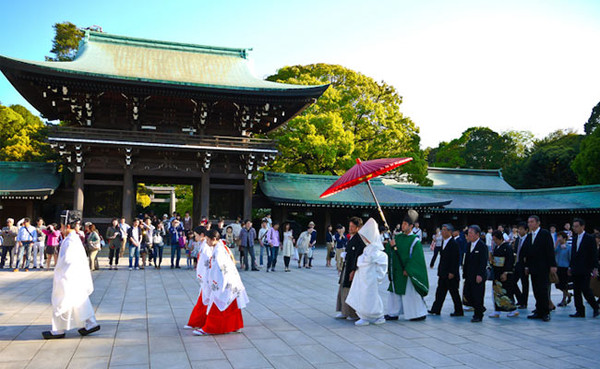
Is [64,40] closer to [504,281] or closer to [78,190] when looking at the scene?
[78,190]

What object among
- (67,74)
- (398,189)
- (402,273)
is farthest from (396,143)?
(402,273)

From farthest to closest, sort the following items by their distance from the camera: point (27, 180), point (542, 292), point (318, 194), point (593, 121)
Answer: point (593, 121)
point (318, 194)
point (27, 180)
point (542, 292)

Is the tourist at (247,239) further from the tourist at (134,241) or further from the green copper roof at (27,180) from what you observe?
the green copper roof at (27,180)

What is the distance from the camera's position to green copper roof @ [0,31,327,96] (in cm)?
2048

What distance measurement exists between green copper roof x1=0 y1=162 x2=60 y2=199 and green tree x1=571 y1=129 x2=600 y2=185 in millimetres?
37750

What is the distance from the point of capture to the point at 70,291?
592cm

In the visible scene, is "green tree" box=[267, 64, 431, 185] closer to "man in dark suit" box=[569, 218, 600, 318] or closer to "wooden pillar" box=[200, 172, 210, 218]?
"wooden pillar" box=[200, 172, 210, 218]

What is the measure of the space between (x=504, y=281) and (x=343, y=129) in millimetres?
21396

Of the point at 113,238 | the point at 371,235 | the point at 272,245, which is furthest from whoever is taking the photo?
the point at 272,245

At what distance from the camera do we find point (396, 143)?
31.4 m

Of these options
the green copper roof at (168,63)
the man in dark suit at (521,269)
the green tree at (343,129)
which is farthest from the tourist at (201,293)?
the green tree at (343,129)

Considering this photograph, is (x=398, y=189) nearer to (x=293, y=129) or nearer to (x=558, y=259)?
(x=293, y=129)

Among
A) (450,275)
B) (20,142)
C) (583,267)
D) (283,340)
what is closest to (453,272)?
(450,275)

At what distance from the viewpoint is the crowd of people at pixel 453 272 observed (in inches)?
283
